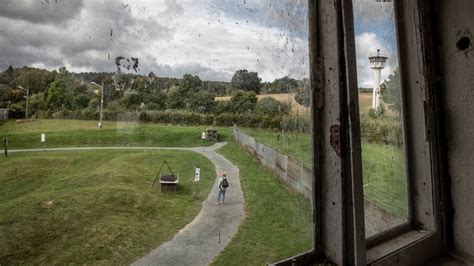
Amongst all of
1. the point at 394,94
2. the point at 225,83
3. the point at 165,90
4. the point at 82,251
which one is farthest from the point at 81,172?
the point at 394,94

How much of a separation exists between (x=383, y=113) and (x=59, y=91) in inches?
72.2

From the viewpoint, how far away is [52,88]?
1.84 m

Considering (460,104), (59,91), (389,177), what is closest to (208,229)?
(59,91)

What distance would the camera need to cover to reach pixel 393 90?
0.81m

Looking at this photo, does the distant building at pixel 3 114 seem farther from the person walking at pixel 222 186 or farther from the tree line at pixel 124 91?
the person walking at pixel 222 186

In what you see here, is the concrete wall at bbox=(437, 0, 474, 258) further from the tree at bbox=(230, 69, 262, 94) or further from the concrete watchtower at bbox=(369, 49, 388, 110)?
the tree at bbox=(230, 69, 262, 94)

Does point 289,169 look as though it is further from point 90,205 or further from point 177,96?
point 90,205

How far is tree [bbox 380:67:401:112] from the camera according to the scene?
764 millimetres

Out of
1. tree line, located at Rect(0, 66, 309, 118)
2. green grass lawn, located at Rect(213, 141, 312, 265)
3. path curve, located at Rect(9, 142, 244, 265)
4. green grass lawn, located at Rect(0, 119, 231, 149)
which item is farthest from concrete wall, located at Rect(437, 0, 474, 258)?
path curve, located at Rect(9, 142, 244, 265)

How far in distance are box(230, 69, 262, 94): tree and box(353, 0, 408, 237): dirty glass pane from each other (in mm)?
846

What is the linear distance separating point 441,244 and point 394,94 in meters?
0.37

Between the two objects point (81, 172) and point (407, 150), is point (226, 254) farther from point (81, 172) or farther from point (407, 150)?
point (407, 150)

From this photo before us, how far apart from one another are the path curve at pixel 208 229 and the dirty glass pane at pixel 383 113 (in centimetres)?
291

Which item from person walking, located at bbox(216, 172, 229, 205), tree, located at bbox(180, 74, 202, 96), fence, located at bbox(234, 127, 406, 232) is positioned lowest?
person walking, located at bbox(216, 172, 229, 205)
